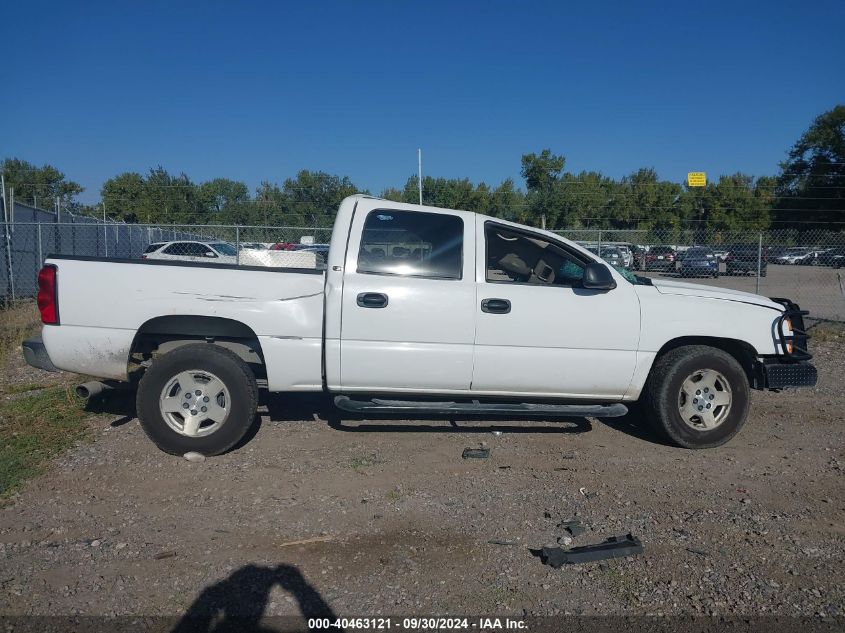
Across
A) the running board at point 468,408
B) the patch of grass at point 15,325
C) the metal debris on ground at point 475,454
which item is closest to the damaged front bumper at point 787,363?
the running board at point 468,408

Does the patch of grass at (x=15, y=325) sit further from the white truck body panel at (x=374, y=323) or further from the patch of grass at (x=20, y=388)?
the white truck body panel at (x=374, y=323)

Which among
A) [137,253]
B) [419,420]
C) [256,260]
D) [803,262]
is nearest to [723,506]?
[419,420]

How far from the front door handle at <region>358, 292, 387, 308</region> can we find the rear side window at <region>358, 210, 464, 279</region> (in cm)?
20

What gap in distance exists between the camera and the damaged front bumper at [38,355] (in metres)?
5.08

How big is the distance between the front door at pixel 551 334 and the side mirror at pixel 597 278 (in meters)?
0.13

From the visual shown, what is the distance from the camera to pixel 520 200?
1109 inches

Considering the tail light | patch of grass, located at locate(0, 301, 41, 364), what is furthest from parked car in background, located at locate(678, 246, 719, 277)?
the tail light

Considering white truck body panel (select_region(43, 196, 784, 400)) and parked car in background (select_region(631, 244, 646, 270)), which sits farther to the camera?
parked car in background (select_region(631, 244, 646, 270))

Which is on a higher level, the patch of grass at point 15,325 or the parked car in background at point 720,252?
the parked car in background at point 720,252

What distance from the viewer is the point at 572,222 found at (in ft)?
94.6

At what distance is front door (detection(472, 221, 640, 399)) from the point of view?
5098 millimetres

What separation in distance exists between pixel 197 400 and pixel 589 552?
122 inches

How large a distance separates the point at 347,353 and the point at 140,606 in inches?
91.3

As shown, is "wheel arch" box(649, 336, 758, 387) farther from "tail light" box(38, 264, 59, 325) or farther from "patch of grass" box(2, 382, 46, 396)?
"patch of grass" box(2, 382, 46, 396)
